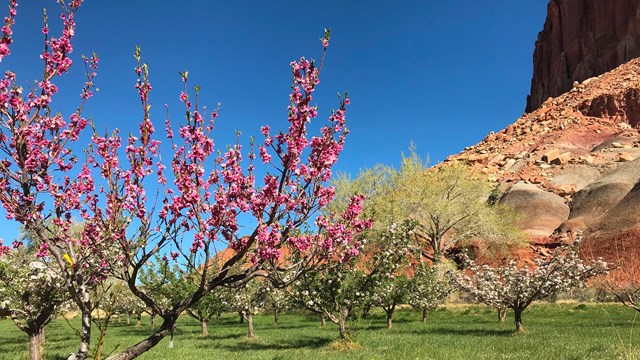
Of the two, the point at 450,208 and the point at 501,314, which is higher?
the point at 450,208

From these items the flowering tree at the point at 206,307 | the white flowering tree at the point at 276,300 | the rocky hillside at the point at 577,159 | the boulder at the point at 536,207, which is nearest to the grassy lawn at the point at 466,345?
the flowering tree at the point at 206,307

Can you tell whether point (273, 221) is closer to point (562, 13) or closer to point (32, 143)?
point (32, 143)

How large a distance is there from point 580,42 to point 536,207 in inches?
4126

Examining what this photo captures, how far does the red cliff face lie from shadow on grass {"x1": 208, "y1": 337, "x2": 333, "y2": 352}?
466 feet

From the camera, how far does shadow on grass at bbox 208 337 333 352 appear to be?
79.6ft

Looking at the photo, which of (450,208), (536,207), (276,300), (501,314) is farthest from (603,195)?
(276,300)

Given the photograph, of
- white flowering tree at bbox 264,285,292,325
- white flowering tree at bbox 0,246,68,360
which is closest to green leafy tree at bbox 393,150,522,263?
white flowering tree at bbox 264,285,292,325

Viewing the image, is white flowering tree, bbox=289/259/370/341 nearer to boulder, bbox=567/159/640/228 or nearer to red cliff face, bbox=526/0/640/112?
boulder, bbox=567/159/640/228

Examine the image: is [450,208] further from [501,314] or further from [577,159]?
[577,159]

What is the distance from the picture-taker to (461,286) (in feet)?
89.0

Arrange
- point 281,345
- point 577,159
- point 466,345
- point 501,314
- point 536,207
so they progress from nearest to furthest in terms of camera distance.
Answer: point 466,345, point 281,345, point 501,314, point 536,207, point 577,159

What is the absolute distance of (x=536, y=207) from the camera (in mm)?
76375

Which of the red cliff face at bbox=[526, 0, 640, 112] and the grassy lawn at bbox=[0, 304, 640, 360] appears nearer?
the grassy lawn at bbox=[0, 304, 640, 360]

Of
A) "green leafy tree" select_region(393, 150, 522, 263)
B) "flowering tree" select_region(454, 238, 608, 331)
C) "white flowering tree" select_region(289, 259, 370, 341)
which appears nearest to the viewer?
"white flowering tree" select_region(289, 259, 370, 341)
